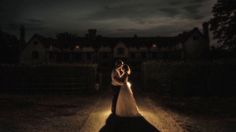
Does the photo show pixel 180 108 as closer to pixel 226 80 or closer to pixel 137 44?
pixel 226 80

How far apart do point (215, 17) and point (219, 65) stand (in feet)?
21.3

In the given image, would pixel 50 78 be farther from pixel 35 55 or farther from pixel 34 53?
pixel 35 55

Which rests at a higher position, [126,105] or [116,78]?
[116,78]

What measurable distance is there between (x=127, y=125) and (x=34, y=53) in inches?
2143

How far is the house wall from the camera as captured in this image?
6194 centimetres

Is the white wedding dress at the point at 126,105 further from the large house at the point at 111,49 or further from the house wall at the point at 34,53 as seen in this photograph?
the large house at the point at 111,49

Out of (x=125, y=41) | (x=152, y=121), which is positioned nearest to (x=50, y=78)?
(x=152, y=121)

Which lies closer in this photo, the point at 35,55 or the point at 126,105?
the point at 126,105

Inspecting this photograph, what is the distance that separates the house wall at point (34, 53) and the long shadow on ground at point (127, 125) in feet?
170

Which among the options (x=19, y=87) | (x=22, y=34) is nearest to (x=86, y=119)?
(x=19, y=87)

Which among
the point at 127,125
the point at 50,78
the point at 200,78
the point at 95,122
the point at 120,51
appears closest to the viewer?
the point at 127,125

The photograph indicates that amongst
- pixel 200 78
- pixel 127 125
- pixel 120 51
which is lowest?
pixel 127 125

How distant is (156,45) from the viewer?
6912 centimetres

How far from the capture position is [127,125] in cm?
1117
